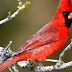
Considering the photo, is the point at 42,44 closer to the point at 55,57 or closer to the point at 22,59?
the point at 22,59

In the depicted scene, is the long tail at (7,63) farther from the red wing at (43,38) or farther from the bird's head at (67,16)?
the bird's head at (67,16)

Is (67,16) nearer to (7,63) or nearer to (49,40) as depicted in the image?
(49,40)

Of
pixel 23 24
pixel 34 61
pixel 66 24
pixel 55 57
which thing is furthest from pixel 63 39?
pixel 23 24

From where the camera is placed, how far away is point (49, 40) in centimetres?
356

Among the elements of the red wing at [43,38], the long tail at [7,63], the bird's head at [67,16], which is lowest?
the long tail at [7,63]

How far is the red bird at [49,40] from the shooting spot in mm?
3400

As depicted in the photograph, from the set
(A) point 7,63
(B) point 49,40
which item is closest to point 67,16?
(B) point 49,40

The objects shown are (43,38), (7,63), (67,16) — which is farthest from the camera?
(43,38)

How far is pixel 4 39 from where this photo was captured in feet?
19.1

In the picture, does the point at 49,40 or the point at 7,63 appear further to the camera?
the point at 49,40

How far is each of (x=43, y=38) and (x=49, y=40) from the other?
100mm

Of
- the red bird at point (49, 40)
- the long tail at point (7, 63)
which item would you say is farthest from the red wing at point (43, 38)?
the long tail at point (7, 63)

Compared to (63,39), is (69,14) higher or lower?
higher

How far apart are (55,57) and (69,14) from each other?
209 cm
